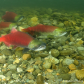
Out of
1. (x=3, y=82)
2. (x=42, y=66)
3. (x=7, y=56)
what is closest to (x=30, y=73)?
(x=42, y=66)

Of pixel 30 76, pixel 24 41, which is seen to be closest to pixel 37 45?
pixel 24 41

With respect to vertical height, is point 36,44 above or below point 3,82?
above

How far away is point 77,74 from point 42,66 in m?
0.65

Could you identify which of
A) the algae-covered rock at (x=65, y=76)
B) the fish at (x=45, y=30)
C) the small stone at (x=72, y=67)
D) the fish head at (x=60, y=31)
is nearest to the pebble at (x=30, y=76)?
the algae-covered rock at (x=65, y=76)

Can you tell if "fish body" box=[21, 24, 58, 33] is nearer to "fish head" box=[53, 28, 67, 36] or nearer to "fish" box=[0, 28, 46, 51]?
"fish head" box=[53, 28, 67, 36]

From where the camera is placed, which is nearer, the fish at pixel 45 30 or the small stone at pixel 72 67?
the small stone at pixel 72 67

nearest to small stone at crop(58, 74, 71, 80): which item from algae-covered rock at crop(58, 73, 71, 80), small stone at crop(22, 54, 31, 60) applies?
algae-covered rock at crop(58, 73, 71, 80)

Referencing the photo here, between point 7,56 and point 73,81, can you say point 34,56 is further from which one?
point 73,81

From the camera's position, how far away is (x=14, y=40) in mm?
2125

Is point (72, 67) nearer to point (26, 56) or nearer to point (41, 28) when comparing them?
point (26, 56)

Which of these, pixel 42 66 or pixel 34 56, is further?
pixel 34 56

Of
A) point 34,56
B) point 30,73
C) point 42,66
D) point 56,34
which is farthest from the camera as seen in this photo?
point 56,34

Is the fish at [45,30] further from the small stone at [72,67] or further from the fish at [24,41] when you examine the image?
the small stone at [72,67]

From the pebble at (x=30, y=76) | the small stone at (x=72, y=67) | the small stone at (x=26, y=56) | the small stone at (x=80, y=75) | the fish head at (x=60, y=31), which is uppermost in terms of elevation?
the fish head at (x=60, y=31)
